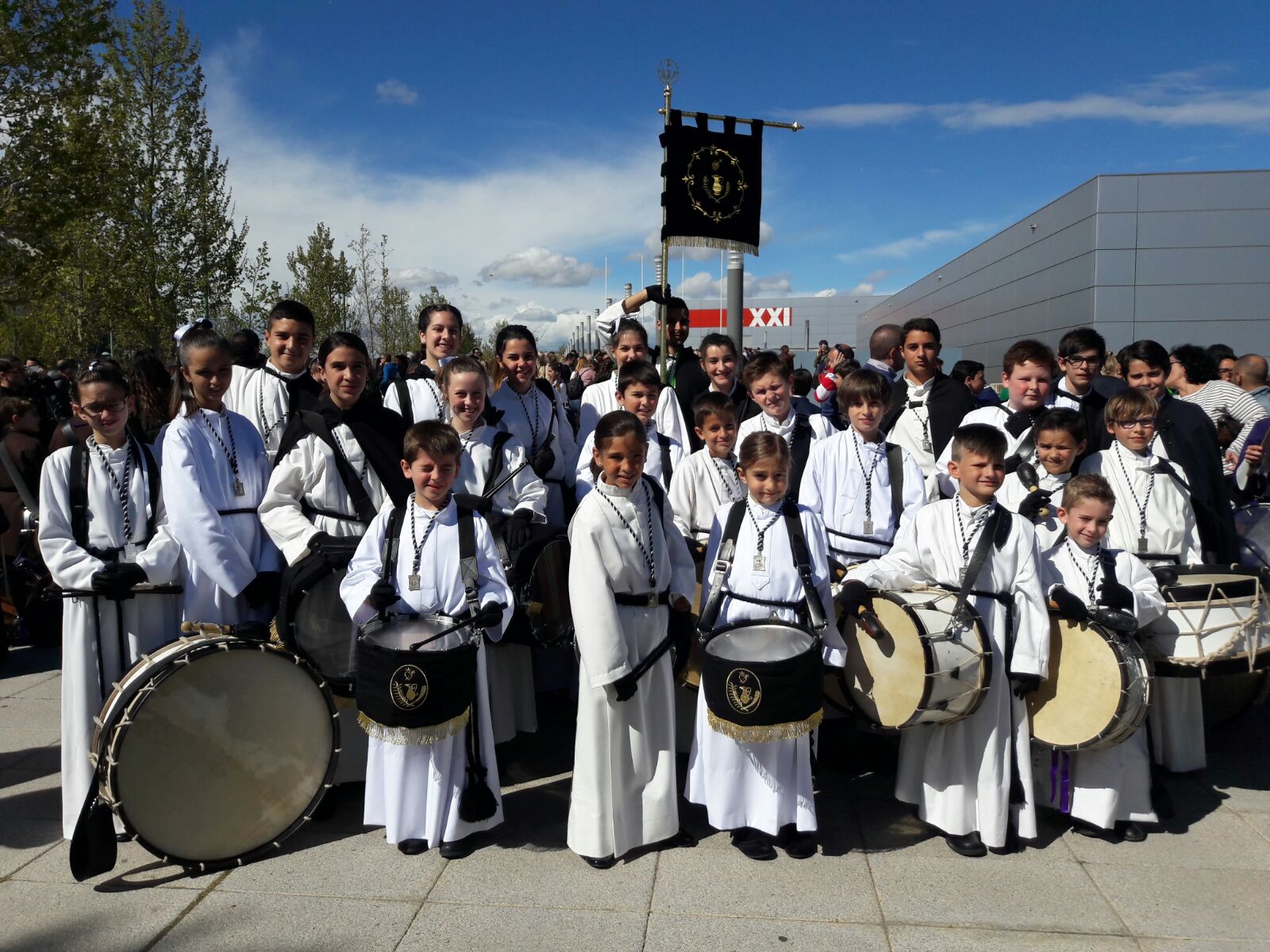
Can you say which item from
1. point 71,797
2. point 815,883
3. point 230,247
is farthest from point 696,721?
point 230,247

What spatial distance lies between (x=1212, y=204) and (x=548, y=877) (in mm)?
19949

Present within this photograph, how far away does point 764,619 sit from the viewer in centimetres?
356

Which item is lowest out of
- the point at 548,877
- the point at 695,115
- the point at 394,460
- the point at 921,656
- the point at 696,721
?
the point at 548,877

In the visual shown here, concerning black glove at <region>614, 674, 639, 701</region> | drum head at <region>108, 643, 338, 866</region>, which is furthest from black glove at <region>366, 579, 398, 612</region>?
black glove at <region>614, 674, 639, 701</region>

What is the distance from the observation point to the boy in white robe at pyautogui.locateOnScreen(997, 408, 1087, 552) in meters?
3.99

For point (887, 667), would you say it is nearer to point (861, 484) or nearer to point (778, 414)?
point (861, 484)

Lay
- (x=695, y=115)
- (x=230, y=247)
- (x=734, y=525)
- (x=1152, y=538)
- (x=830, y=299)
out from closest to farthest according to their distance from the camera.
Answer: (x=734, y=525) < (x=1152, y=538) < (x=695, y=115) < (x=230, y=247) < (x=830, y=299)

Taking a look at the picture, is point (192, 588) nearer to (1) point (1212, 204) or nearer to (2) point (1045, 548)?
(2) point (1045, 548)

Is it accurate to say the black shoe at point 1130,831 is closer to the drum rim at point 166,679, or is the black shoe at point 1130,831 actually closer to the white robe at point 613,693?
the white robe at point 613,693

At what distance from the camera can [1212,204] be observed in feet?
58.5

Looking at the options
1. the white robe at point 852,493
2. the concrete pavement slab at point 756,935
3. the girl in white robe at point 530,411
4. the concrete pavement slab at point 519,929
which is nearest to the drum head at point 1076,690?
the white robe at point 852,493

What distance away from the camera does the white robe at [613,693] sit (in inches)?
139

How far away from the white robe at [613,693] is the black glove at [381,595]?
2.32 ft

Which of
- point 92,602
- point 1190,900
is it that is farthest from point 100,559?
point 1190,900
